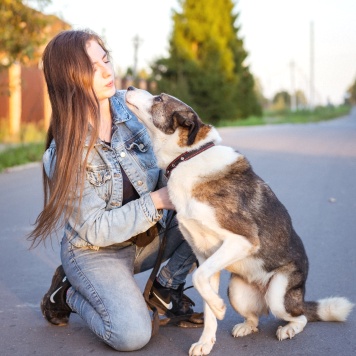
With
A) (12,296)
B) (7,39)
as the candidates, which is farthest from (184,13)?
(12,296)

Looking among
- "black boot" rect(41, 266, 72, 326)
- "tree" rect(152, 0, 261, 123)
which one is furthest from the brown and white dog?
"tree" rect(152, 0, 261, 123)

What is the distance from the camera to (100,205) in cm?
398

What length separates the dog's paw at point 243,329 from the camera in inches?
155

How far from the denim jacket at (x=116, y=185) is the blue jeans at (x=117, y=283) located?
101 mm

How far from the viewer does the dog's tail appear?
3.97 m

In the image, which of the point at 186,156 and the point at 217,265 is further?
the point at 186,156

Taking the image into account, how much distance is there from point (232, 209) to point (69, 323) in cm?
145

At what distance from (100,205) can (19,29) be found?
9.68 meters

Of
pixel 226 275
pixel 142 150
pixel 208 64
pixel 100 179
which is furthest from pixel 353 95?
pixel 100 179

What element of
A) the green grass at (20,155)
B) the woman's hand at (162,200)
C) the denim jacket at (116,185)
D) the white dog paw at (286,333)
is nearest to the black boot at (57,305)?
the denim jacket at (116,185)

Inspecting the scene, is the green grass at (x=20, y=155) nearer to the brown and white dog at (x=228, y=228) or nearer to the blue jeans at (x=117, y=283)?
the blue jeans at (x=117, y=283)

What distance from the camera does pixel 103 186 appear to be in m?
4.08

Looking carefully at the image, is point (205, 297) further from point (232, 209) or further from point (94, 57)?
point (94, 57)

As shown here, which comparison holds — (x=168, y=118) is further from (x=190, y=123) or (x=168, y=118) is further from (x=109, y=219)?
(x=109, y=219)
